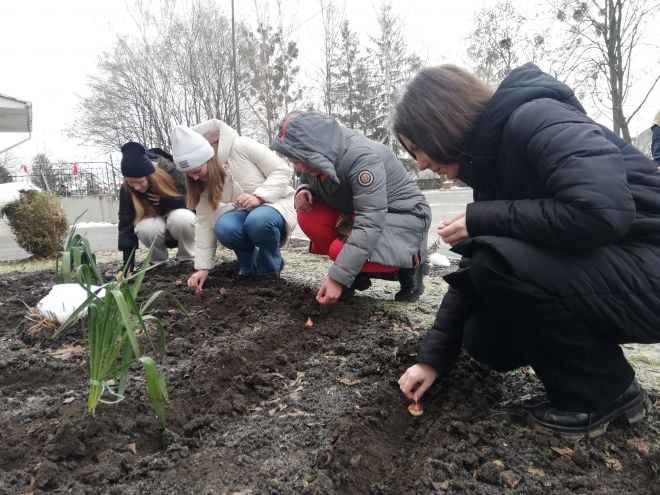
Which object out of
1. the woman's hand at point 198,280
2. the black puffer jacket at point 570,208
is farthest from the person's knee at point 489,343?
the woman's hand at point 198,280

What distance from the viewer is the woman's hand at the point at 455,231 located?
4.71 feet

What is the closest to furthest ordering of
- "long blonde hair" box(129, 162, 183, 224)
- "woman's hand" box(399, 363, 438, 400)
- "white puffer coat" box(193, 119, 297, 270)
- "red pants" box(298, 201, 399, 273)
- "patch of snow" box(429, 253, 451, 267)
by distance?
"woman's hand" box(399, 363, 438, 400) → "red pants" box(298, 201, 399, 273) → "white puffer coat" box(193, 119, 297, 270) → "long blonde hair" box(129, 162, 183, 224) → "patch of snow" box(429, 253, 451, 267)

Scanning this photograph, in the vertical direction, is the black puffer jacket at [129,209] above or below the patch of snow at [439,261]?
above

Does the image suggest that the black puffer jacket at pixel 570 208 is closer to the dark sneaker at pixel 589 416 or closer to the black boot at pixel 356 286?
the dark sneaker at pixel 589 416

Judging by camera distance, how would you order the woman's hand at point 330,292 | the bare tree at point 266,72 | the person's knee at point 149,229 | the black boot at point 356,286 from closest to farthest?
the woman's hand at point 330,292
the black boot at point 356,286
the person's knee at point 149,229
the bare tree at point 266,72

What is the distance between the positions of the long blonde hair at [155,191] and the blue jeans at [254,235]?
678 millimetres

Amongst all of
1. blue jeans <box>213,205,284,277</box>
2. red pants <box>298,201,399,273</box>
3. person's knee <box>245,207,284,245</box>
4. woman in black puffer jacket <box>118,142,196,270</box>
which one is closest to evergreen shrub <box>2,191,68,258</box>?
woman in black puffer jacket <box>118,142,196,270</box>

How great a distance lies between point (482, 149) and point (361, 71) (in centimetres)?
3196

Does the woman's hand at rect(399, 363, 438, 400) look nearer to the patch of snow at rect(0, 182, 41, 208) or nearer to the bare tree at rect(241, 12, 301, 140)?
the patch of snow at rect(0, 182, 41, 208)

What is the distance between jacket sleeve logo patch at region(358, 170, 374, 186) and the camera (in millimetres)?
2377

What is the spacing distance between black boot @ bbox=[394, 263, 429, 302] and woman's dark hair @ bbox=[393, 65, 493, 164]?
1364 mm

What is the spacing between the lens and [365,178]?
2377 mm

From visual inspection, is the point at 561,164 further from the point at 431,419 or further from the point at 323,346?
the point at 323,346

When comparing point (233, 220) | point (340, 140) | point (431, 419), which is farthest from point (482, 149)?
point (233, 220)
